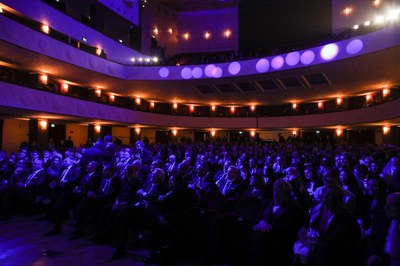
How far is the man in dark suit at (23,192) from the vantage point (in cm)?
583

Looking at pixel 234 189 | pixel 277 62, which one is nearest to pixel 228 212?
pixel 234 189

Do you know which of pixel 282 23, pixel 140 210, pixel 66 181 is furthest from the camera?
pixel 282 23

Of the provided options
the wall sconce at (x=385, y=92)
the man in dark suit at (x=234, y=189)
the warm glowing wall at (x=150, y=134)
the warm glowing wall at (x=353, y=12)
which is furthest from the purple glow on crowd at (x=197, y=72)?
the man in dark suit at (x=234, y=189)

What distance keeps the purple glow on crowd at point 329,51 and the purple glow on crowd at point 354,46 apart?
1.89ft

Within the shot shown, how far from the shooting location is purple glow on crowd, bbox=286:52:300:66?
1508 centimetres

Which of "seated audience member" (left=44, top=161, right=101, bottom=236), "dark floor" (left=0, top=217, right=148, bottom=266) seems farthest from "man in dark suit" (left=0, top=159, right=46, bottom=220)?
"seated audience member" (left=44, top=161, right=101, bottom=236)

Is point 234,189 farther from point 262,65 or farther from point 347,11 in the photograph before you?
point 347,11

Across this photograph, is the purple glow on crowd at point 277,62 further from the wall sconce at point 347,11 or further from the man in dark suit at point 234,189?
the man in dark suit at point 234,189

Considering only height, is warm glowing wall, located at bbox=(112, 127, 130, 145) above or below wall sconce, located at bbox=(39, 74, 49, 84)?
below

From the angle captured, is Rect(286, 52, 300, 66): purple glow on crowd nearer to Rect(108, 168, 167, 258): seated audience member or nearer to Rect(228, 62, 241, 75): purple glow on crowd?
Rect(228, 62, 241, 75): purple glow on crowd

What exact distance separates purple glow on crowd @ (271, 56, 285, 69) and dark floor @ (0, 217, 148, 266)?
44.2 ft

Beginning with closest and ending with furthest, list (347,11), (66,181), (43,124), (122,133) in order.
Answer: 1. (66,181)
2. (43,124)
3. (347,11)
4. (122,133)

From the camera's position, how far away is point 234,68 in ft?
56.4

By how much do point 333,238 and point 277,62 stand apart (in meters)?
14.4
